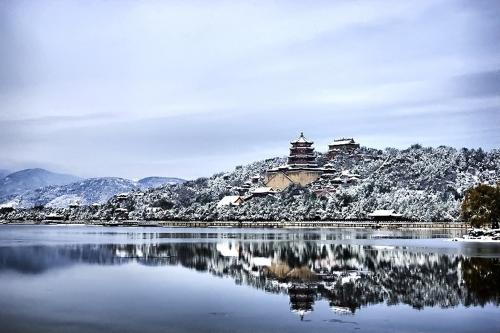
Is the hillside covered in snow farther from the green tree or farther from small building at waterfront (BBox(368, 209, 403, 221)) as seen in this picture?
the green tree

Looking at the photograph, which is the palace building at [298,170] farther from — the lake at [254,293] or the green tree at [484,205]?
the lake at [254,293]

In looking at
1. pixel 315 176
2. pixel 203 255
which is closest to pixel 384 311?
pixel 203 255

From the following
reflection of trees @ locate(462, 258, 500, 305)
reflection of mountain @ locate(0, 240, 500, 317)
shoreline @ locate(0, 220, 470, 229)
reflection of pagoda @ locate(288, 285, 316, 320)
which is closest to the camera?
reflection of pagoda @ locate(288, 285, 316, 320)

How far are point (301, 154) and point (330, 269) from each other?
110m

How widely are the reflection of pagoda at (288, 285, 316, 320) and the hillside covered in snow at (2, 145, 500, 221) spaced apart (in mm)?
75715

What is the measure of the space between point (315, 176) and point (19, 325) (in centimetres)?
12166

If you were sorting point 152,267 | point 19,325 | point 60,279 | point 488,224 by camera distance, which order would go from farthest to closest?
point 488,224, point 152,267, point 60,279, point 19,325

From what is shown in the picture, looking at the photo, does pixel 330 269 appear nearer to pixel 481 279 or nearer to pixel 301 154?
pixel 481 279

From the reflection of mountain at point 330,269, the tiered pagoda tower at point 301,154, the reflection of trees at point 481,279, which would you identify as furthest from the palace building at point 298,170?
the reflection of trees at point 481,279

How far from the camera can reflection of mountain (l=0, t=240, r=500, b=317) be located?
24234mm

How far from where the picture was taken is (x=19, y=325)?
1905 centimetres

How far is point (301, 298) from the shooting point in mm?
23859

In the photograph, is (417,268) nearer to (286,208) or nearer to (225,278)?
(225,278)

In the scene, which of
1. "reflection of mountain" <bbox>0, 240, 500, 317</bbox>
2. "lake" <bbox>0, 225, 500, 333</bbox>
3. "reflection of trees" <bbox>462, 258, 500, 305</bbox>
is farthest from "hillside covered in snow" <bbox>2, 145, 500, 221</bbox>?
"lake" <bbox>0, 225, 500, 333</bbox>
